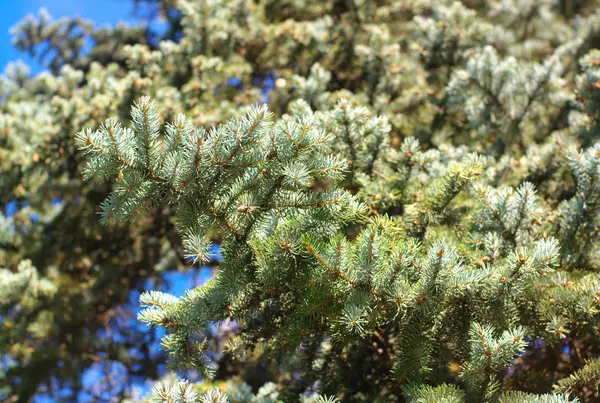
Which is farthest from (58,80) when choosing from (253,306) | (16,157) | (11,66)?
(253,306)

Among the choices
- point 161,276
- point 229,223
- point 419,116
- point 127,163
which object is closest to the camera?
point 127,163

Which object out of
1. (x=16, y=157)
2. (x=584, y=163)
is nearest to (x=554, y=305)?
(x=584, y=163)

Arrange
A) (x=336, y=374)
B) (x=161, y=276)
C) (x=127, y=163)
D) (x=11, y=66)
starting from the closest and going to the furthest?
(x=127, y=163) → (x=336, y=374) → (x=161, y=276) → (x=11, y=66)

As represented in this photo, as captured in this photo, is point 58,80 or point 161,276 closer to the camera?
point 58,80

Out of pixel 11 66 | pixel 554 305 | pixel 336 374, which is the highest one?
pixel 11 66

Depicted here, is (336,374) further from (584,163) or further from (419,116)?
(419,116)

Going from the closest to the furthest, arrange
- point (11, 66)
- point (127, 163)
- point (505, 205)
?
point (127, 163)
point (505, 205)
point (11, 66)

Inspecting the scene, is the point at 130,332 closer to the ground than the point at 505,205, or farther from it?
farther from it

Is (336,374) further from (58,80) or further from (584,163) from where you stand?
(58,80)

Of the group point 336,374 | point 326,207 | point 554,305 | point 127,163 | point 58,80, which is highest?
point 58,80
